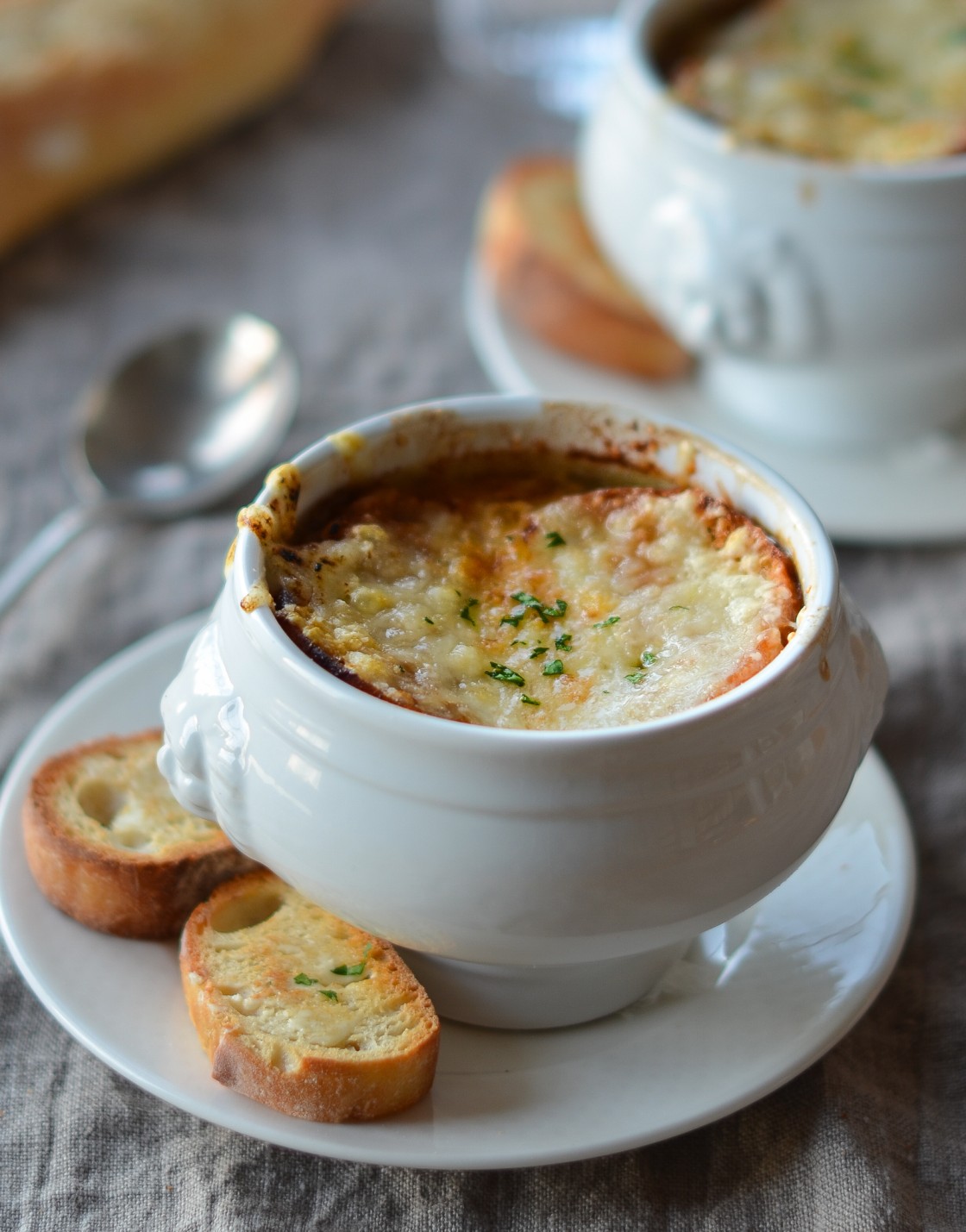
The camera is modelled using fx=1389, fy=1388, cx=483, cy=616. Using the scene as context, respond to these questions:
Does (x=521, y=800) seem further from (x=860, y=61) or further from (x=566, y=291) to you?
(x=860, y=61)

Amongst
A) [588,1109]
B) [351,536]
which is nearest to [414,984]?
→ [588,1109]

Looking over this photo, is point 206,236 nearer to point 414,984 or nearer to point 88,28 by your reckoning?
point 88,28

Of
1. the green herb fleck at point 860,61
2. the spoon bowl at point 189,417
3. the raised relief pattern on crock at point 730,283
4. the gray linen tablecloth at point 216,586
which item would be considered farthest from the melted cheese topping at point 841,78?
the spoon bowl at point 189,417

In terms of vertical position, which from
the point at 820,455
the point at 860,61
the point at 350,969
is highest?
the point at 860,61

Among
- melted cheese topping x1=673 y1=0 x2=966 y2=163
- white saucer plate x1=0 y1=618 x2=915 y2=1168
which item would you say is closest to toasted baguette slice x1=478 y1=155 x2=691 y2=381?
melted cheese topping x1=673 y1=0 x2=966 y2=163

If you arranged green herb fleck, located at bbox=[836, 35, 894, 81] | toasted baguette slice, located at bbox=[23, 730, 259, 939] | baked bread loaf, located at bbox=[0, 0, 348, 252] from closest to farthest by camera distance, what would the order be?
toasted baguette slice, located at bbox=[23, 730, 259, 939] → green herb fleck, located at bbox=[836, 35, 894, 81] → baked bread loaf, located at bbox=[0, 0, 348, 252]

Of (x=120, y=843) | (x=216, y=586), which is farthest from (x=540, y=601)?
(x=216, y=586)

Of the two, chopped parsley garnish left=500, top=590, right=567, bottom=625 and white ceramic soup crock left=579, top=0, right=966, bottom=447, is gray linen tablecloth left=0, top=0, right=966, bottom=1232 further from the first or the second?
chopped parsley garnish left=500, top=590, right=567, bottom=625
